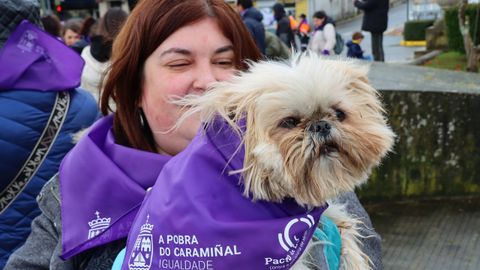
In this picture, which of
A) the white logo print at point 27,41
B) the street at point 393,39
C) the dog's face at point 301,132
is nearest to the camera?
the dog's face at point 301,132

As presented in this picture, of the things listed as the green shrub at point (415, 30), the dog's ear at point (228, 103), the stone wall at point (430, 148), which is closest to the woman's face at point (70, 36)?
the stone wall at point (430, 148)

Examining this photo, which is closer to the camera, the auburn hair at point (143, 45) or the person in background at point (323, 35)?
the auburn hair at point (143, 45)

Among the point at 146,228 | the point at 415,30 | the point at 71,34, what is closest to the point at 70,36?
the point at 71,34

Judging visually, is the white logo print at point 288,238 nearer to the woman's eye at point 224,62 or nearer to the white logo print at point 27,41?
the woman's eye at point 224,62

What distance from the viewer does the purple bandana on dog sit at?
161cm

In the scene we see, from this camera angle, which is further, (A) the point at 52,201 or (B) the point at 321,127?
(A) the point at 52,201

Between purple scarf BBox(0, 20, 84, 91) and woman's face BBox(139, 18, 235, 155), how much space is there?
78cm

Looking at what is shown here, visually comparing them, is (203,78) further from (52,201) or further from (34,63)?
(34,63)

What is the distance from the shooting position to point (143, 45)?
2.16 metres

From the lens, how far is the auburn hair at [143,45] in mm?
2119

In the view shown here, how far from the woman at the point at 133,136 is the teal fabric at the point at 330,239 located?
574 mm

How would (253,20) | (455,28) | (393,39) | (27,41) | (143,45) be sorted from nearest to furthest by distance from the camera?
(143,45) → (27,41) → (253,20) → (455,28) → (393,39)

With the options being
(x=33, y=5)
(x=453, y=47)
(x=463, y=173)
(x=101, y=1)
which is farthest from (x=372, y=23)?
(x=101, y=1)

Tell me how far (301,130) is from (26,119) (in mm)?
1509
